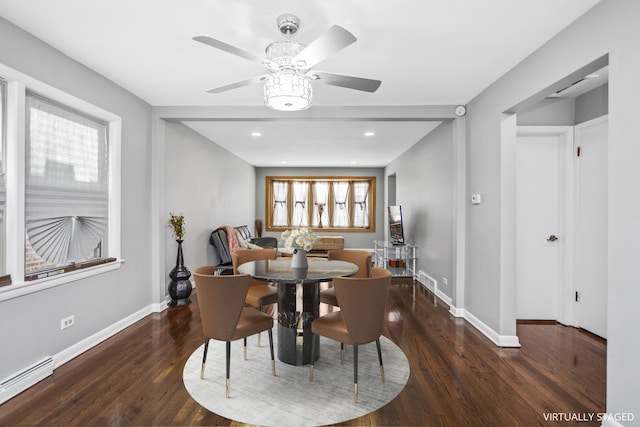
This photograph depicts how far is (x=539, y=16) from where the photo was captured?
2.16 metres

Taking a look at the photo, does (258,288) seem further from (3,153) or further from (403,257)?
(403,257)

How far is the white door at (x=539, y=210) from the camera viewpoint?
3645mm

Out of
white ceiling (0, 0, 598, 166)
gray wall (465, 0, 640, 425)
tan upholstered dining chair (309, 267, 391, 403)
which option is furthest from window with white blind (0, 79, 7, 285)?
gray wall (465, 0, 640, 425)

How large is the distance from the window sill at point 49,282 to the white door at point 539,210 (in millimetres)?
4516

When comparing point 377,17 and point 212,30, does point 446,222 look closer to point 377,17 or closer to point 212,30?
point 377,17

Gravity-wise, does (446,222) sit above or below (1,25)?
below

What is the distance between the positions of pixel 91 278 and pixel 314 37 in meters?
2.98

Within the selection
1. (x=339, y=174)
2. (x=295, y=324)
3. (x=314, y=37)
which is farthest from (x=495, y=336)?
(x=339, y=174)

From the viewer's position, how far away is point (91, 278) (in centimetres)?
303

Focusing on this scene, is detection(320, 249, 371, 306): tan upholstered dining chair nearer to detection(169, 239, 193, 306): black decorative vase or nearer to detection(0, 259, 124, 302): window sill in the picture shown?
detection(169, 239, 193, 306): black decorative vase

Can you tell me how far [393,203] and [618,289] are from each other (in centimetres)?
705

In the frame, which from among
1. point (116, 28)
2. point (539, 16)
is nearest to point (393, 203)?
point (539, 16)

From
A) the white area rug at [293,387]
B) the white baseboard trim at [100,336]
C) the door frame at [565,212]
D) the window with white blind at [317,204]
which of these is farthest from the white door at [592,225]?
the window with white blind at [317,204]

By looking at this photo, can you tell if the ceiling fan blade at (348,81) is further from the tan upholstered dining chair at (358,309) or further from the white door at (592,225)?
the white door at (592,225)
